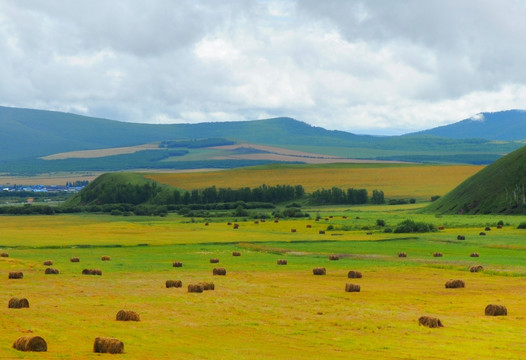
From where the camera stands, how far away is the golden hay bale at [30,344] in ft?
82.2

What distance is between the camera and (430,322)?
107 feet

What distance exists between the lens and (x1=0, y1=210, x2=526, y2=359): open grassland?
2814 cm

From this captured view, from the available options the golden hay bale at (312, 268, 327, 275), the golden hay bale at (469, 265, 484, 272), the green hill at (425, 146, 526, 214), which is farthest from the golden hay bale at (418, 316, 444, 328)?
the green hill at (425, 146, 526, 214)

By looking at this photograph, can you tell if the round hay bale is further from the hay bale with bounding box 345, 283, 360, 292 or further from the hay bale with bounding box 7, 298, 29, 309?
the hay bale with bounding box 7, 298, 29, 309

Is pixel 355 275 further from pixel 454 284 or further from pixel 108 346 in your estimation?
pixel 108 346

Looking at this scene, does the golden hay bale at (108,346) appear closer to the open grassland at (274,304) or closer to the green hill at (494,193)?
the open grassland at (274,304)

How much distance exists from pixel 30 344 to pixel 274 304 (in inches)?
613

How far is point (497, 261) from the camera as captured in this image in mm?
61406

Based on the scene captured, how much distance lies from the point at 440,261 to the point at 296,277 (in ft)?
51.8

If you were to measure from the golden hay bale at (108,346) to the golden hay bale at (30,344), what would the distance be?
1549 millimetres

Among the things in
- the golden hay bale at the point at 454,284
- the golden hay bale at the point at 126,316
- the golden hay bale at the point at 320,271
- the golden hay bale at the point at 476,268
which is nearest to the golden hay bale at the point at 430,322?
the golden hay bale at the point at 126,316

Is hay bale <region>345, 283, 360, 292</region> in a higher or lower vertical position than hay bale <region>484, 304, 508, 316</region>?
higher

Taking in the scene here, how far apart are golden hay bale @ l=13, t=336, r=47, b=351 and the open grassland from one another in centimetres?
38

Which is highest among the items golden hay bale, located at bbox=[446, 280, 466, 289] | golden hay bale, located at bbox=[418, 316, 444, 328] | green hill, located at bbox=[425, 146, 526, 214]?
green hill, located at bbox=[425, 146, 526, 214]
